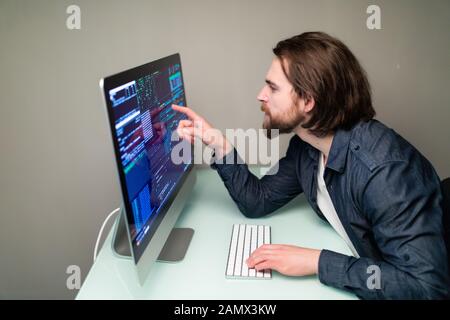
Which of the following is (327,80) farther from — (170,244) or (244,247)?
(170,244)

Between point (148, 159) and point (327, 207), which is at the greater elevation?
point (148, 159)

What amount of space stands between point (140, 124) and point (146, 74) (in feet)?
0.41

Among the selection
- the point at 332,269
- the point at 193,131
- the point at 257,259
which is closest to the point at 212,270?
the point at 257,259

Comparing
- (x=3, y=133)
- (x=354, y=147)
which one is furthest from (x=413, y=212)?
(x=3, y=133)

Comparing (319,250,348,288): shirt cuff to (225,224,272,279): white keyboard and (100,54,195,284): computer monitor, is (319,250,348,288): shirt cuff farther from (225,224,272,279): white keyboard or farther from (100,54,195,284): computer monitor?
(100,54,195,284): computer monitor

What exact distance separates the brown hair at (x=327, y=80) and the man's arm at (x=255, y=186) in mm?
213

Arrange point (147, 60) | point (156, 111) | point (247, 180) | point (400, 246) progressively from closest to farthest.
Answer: point (400, 246) → point (156, 111) → point (247, 180) → point (147, 60)

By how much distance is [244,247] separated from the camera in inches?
38.7

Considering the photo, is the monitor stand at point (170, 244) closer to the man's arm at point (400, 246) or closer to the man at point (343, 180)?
the man at point (343, 180)

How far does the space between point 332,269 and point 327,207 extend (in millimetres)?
277

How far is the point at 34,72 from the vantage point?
4.37ft

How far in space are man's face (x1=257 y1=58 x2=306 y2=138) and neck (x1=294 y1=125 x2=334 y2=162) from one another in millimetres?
37

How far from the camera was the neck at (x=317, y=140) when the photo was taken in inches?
40.9
